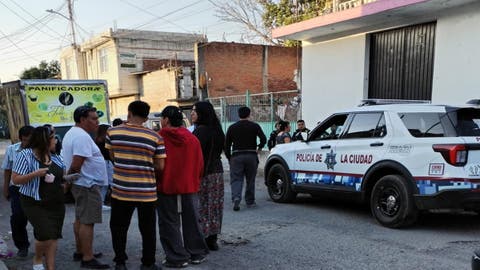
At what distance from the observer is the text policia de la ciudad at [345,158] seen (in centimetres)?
624

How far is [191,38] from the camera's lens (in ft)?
105

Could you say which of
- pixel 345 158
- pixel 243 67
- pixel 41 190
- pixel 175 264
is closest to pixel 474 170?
pixel 345 158

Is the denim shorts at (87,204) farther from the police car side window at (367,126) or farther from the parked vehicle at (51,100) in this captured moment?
the parked vehicle at (51,100)

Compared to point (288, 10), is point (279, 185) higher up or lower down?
lower down

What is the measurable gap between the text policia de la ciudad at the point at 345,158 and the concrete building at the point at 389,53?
12.5 feet

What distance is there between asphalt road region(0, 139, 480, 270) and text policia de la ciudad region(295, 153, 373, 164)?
0.91 metres

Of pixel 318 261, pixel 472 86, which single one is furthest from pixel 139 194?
pixel 472 86

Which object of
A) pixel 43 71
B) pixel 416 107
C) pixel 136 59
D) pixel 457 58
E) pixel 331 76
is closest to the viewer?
pixel 416 107

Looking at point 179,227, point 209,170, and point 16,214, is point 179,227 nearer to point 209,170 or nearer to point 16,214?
point 209,170

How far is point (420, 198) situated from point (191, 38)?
28247 mm

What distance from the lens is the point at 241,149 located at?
24.1 feet

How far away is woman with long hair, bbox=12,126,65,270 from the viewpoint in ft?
13.2

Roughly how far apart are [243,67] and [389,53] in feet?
45.5

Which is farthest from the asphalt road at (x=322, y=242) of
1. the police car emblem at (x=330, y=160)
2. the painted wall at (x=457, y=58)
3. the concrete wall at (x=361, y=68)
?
the concrete wall at (x=361, y=68)
